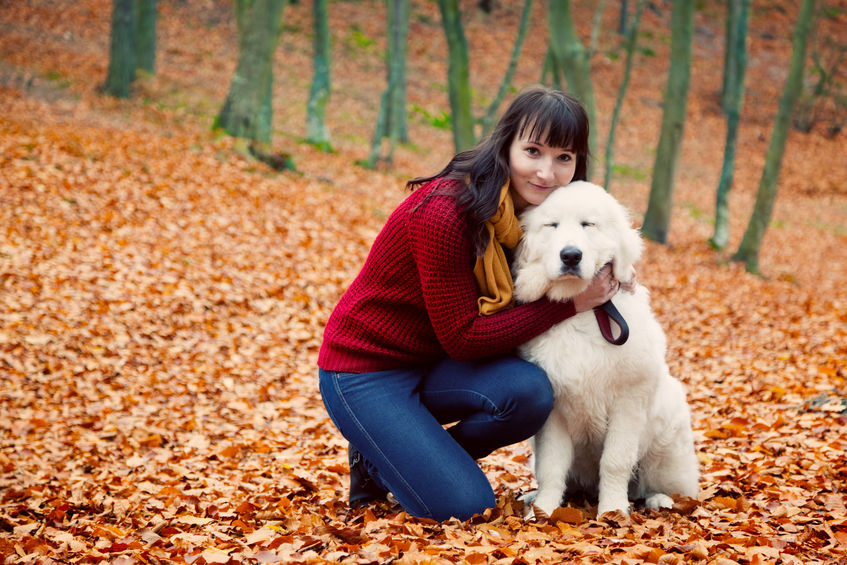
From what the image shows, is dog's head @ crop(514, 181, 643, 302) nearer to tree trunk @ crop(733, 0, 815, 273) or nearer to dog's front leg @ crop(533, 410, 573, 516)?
dog's front leg @ crop(533, 410, 573, 516)

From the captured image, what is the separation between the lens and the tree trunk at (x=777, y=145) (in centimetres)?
1023

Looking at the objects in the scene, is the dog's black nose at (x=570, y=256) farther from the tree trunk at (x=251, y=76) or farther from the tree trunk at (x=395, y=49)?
the tree trunk at (x=395, y=49)

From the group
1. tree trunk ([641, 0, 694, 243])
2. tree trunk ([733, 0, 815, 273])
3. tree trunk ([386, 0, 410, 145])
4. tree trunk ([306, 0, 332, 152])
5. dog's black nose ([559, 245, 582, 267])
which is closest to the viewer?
dog's black nose ([559, 245, 582, 267])

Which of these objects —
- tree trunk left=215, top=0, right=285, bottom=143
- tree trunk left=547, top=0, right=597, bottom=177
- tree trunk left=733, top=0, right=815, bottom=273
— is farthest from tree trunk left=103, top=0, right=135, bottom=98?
tree trunk left=733, top=0, right=815, bottom=273

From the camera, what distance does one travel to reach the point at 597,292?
9.13ft

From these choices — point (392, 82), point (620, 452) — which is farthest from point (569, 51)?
point (620, 452)

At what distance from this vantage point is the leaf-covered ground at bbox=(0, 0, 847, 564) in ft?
9.23

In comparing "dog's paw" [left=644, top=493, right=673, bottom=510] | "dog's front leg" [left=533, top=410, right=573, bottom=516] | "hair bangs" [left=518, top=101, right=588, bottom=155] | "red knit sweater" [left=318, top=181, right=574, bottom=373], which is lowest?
"dog's paw" [left=644, top=493, right=673, bottom=510]

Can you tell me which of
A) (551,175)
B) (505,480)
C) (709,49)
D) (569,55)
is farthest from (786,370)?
(709,49)

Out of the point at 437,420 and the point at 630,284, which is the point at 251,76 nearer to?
the point at 437,420

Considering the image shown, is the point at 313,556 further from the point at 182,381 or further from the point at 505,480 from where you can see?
the point at 182,381

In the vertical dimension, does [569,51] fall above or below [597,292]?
above

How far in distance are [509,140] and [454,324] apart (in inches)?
31.7

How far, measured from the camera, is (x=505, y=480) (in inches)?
149
